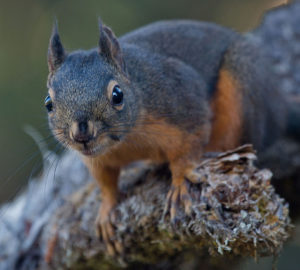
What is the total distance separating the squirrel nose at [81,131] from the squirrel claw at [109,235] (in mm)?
917

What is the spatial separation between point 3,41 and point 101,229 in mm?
3904

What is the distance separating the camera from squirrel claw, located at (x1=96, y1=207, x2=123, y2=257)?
2.99m

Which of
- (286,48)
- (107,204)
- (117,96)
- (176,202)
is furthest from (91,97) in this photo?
(286,48)

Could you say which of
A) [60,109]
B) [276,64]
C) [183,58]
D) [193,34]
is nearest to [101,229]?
[60,109]

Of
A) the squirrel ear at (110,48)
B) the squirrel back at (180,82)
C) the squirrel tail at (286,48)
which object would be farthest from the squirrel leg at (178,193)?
the squirrel tail at (286,48)

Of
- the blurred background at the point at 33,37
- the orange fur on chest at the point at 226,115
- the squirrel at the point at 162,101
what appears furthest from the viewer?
the blurred background at the point at 33,37

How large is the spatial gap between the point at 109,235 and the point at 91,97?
3.56ft

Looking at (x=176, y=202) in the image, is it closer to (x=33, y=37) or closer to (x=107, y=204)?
(x=107, y=204)

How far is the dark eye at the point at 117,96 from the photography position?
2494 millimetres

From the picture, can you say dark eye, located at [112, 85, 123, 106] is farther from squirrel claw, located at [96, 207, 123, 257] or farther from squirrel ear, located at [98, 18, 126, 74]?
squirrel claw, located at [96, 207, 123, 257]

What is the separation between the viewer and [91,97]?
2.37 metres

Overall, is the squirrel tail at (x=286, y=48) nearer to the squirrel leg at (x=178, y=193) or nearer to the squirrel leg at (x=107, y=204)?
the squirrel leg at (x=178, y=193)

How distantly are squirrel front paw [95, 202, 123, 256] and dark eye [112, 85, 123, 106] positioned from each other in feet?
2.95

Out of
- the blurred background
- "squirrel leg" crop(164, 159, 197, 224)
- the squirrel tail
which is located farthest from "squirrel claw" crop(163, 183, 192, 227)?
the blurred background
